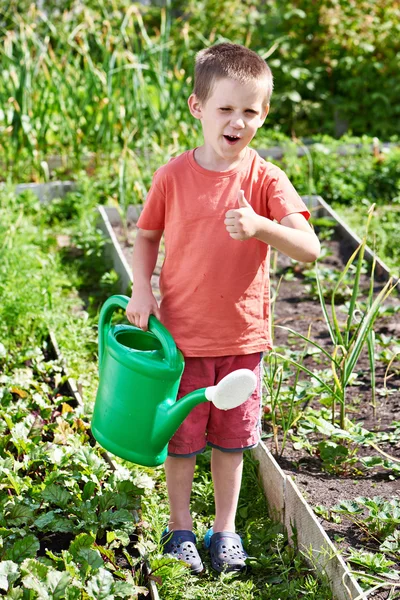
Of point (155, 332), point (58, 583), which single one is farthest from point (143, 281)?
point (58, 583)

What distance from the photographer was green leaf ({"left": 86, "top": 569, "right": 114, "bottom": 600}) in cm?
207

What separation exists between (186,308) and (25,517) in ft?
2.45

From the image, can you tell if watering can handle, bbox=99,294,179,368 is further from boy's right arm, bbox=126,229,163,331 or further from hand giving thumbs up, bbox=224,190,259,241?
hand giving thumbs up, bbox=224,190,259,241

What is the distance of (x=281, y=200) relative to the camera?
2252 millimetres

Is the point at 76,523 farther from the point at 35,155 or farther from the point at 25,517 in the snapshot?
the point at 35,155

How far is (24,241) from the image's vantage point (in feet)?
14.5

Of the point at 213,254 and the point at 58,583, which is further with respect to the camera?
the point at 213,254

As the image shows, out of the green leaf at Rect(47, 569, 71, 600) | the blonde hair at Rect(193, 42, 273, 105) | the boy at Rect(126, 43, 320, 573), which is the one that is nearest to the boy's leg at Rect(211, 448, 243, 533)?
the boy at Rect(126, 43, 320, 573)

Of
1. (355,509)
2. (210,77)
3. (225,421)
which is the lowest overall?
(355,509)

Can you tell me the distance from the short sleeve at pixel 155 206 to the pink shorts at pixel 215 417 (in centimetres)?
38

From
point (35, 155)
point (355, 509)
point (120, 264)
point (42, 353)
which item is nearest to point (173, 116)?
point (35, 155)

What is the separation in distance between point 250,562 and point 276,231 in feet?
3.11

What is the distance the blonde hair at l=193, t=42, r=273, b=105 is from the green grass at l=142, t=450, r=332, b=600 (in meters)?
1.18

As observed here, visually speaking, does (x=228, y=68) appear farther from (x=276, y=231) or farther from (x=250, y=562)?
(x=250, y=562)
